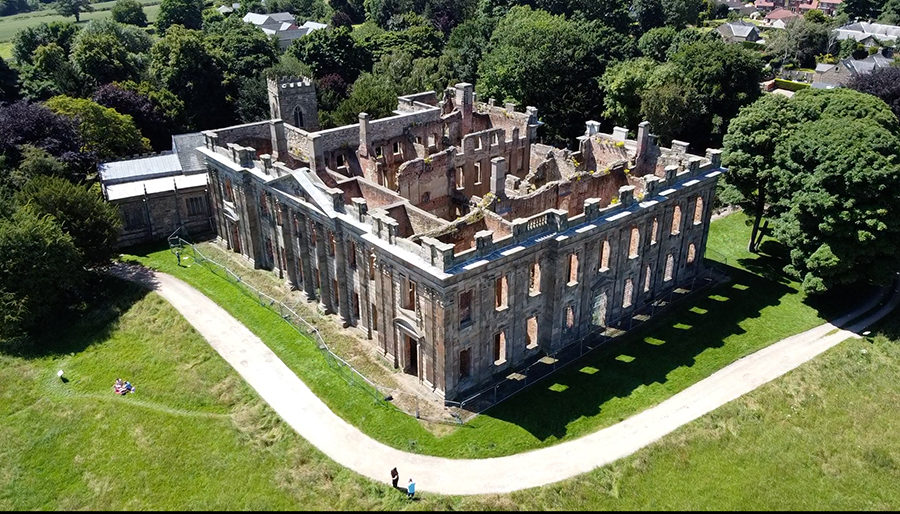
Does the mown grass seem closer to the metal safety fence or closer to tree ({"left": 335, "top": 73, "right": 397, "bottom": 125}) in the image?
the metal safety fence

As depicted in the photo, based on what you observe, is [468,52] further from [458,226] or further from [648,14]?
[458,226]

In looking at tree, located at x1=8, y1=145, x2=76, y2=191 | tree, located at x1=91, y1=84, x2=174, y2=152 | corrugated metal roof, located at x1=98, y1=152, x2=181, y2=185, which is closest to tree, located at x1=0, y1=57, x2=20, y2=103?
tree, located at x1=91, y1=84, x2=174, y2=152

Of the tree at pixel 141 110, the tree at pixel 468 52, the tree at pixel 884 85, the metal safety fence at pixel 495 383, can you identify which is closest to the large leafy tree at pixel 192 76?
the tree at pixel 141 110

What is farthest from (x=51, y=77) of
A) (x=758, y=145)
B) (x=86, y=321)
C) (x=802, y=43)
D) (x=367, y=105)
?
(x=802, y=43)

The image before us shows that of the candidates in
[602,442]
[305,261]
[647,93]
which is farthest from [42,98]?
[602,442]

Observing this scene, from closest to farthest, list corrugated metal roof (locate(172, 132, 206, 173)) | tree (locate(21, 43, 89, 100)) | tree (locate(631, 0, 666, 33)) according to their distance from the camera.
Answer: corrugated metal roof (locate(172, 132, 206, 173)) < tree (locate(21, 43, 89, 100)) < tree (locate(631, 0, 666, 33))

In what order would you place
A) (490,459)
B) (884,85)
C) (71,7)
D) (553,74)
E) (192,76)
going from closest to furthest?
1. (490,459)
2. (884,85)
3. (553,74)
4. (192,76)
5. (71,7)

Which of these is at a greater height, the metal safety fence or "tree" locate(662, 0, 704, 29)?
"tree" locate(662, 0, 704, 29)
